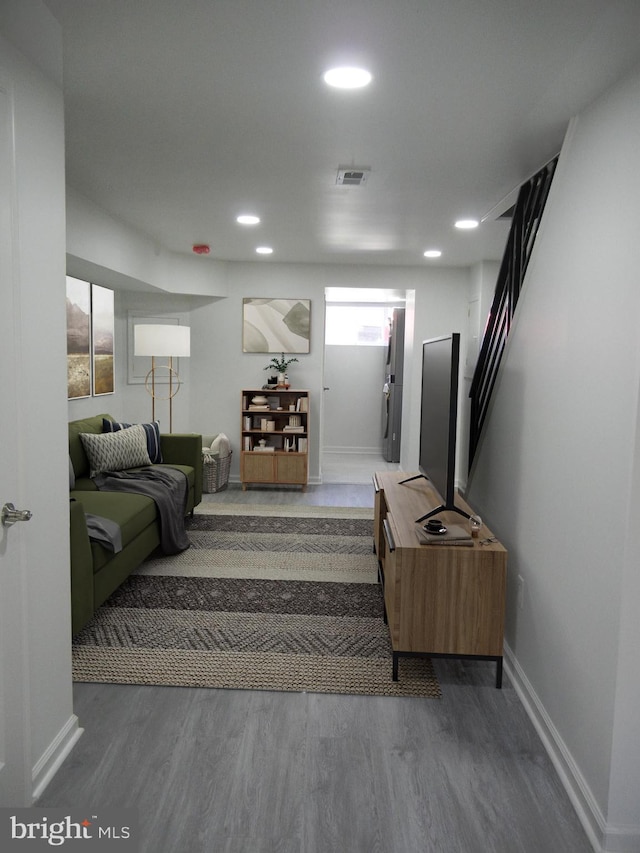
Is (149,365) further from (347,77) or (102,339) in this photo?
(347,77)

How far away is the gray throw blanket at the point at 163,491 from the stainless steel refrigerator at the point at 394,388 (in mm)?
4022

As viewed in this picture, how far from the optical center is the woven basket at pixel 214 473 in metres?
6.40

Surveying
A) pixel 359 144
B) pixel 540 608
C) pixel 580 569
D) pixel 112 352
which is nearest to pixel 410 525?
pixel 540 608

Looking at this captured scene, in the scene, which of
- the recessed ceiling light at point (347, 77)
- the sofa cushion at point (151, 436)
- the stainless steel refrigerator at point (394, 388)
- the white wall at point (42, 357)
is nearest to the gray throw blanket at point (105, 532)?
the white wall at point (42, 357)

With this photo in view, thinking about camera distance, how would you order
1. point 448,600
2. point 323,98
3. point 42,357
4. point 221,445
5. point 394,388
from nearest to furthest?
point 42,357 → point 323,98 → point 448,600 → point 221,445 → point 394,388

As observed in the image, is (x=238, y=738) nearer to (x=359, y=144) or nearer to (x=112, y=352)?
(x=359, y=144)

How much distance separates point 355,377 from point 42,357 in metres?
6.93

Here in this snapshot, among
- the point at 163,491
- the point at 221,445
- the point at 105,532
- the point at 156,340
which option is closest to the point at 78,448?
the point at 163,491

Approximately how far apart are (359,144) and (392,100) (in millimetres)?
527

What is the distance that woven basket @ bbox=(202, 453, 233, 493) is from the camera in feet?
21.0

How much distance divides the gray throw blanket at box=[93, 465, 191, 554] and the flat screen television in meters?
1.60

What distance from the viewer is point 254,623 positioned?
335 cm

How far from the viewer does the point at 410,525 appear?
304cm

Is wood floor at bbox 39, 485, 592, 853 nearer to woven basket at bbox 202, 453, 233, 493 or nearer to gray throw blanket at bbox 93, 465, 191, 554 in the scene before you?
gray throw blanket at bbox 93, 465, 191, 554
